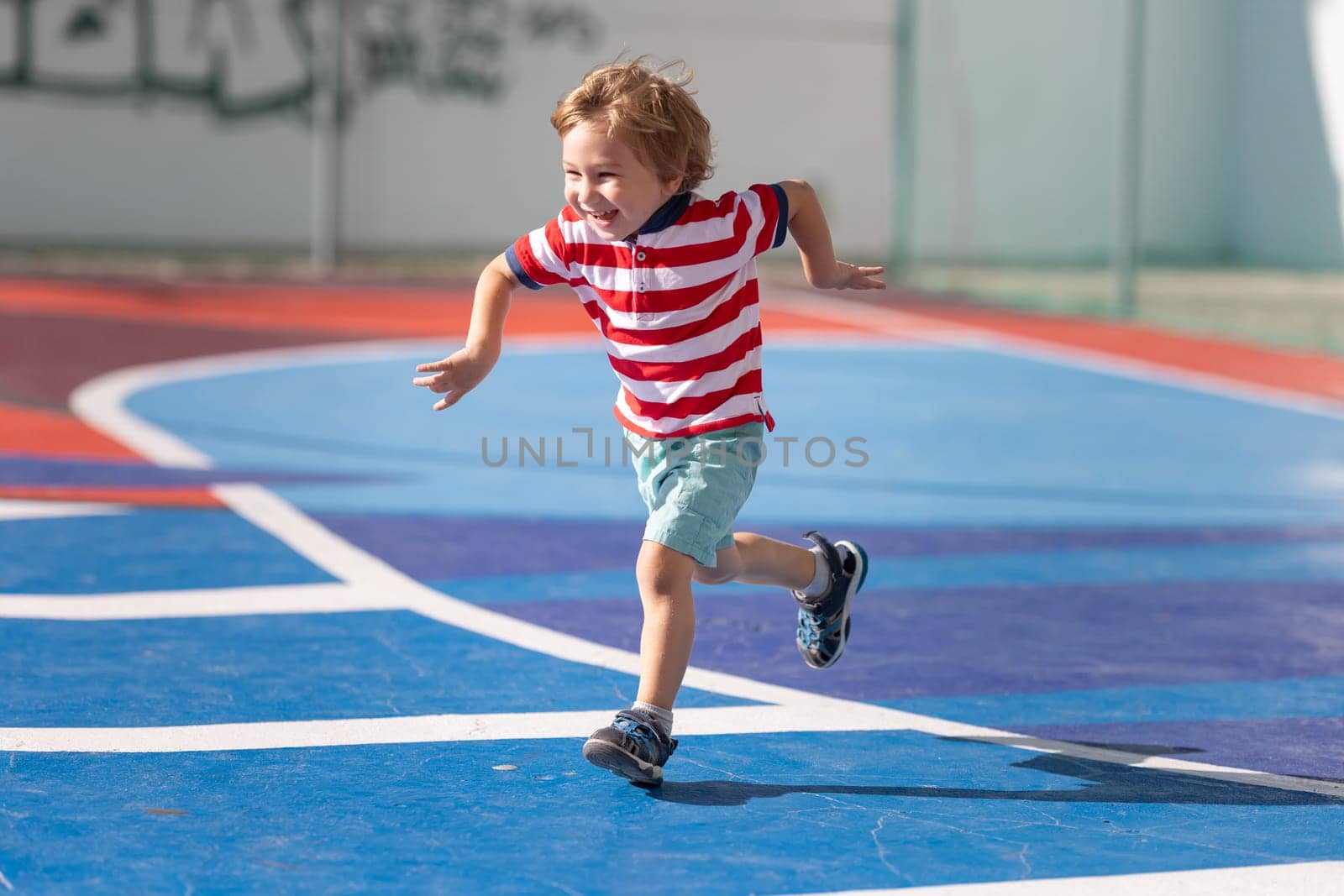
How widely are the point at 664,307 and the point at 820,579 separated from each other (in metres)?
0.90

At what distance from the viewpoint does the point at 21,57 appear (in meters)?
18.6

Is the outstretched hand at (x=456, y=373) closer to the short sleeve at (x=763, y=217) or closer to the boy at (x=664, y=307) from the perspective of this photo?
the boy at (x=664, y=307)

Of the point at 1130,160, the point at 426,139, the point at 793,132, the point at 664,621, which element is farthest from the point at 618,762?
the point at 793,132

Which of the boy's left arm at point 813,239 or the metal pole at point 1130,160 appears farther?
the metal pole at point 1130,160

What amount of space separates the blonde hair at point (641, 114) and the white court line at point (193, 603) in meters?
1.96

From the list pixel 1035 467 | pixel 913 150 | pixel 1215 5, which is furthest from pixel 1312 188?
pixel 1035 467

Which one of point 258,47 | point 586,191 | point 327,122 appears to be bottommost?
point 586,191

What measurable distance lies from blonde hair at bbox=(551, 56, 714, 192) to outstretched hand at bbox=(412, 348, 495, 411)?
20.6 inches

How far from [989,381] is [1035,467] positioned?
11.2 feet

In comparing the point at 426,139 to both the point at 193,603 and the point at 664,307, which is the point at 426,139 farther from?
the point at 664,307

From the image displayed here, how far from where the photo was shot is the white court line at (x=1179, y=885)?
10.1ft

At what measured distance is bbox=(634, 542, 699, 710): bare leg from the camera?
12.4 feet

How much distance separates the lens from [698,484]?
3.89 m

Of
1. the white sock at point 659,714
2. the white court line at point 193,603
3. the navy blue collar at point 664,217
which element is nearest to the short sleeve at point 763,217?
the navy blue collar at point 664,217
